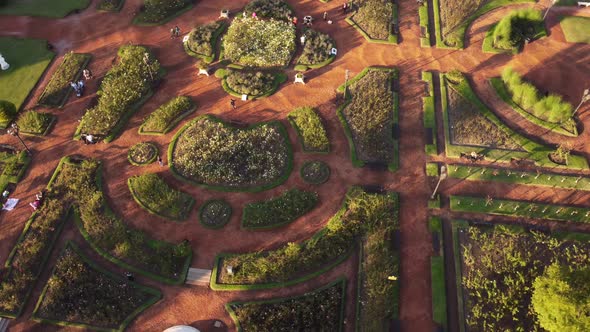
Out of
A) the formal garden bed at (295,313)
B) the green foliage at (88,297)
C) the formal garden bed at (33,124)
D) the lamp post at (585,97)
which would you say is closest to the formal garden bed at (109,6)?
the formal garden bed at (33,124)

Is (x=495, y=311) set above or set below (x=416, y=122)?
below

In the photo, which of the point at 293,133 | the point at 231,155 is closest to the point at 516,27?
the point at 293,133

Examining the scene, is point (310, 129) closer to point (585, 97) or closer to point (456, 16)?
point (585, 97)

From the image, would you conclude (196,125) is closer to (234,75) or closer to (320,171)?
(234,75)

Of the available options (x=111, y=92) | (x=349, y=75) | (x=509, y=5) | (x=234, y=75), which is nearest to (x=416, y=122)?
(x=349, y=75)

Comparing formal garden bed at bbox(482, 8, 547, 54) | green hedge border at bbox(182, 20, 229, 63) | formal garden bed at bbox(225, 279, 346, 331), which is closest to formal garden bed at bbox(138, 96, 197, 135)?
green hedge border at bbox(182, 20, 229, 63)

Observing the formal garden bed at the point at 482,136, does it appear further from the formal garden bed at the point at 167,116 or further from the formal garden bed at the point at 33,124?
the formal garden bed at the point at 33,124
